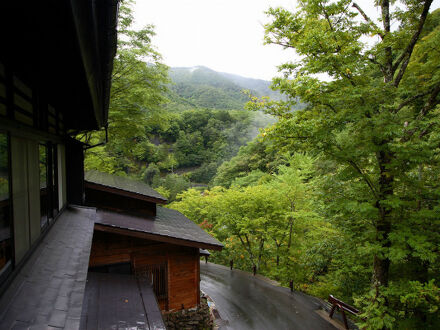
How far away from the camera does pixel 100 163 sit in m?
16.2

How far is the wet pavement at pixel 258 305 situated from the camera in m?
9.24

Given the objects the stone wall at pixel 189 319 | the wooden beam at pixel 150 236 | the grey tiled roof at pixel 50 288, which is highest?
the grey tiled roof at pixel 50 288

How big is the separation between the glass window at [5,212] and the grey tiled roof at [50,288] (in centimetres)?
22

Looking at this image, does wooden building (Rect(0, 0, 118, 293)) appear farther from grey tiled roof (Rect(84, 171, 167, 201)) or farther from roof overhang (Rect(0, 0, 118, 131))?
grey tiled roof (Rect(84, 171, 167, 201))

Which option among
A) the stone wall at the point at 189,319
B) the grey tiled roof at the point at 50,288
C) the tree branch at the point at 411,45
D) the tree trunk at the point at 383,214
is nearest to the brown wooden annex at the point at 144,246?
the stone wall at the point at 189,319

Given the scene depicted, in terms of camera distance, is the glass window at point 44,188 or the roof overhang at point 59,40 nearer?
the roof overhang at point 59,40

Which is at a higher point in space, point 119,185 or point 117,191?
point 119,185

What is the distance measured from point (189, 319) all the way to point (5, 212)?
7.86 meters

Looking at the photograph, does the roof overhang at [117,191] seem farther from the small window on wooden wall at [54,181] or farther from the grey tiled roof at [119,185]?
the small window on wooden wall at [54,181]

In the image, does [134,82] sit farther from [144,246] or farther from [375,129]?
[375,129]

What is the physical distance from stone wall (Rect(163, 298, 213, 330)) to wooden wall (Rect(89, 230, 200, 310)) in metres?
0.19

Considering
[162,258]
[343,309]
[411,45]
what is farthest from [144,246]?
[411,45]

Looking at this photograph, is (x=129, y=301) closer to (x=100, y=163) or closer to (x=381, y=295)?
(x=381, y=295)

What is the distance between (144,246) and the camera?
7.63 meters
